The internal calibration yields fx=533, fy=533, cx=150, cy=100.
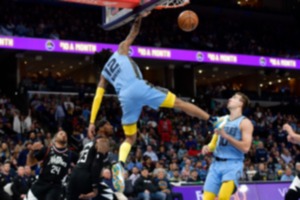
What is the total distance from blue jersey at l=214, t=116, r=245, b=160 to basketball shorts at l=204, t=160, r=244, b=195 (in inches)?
3.3

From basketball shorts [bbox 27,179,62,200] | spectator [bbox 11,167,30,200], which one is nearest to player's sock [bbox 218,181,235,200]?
basketball shorts [bbox 27,179,62,200]

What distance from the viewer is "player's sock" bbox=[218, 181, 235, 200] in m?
7.17

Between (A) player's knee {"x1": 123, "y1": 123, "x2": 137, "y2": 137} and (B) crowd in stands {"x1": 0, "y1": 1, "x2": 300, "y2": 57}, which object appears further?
(B) crowd in stands {"x1": 0, "y1": 1, "x2": 300, "y2": 57}

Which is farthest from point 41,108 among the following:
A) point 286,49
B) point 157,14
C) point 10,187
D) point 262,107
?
point 286,49

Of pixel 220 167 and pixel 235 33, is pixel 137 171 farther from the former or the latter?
pixel 235 33

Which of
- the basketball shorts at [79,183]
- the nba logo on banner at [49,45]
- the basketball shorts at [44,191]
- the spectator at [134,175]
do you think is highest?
the nba logo on banner at [49,45]

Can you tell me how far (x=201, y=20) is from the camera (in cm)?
3203

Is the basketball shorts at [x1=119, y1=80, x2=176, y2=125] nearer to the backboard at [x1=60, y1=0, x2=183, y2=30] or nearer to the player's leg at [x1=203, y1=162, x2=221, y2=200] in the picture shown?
the player's leg at [x1=203, y1=162, x2=221, y2=200]

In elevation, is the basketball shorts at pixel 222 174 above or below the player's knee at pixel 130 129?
below

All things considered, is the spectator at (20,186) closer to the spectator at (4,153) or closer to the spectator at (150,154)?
the spectator at (4,153)

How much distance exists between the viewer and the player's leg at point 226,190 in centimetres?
717

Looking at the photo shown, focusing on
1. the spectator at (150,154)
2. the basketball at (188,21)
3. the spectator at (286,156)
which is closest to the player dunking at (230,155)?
the basketball at (188,21)

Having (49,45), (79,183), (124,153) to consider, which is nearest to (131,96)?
(124,153)

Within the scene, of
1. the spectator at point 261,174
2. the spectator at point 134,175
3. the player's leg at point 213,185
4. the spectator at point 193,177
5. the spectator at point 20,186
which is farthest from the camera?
the spectator at point 261,174
